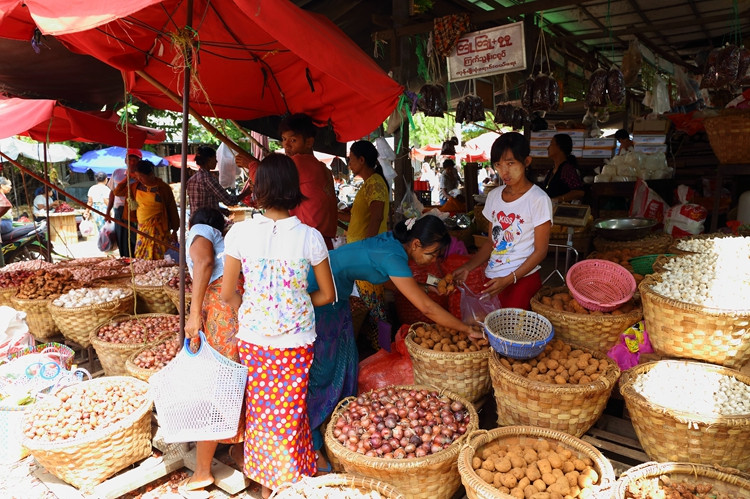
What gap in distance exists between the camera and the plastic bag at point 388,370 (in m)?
2.96

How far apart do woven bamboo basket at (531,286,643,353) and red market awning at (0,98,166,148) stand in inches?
98.7

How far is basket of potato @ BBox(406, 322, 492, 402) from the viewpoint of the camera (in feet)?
8.33

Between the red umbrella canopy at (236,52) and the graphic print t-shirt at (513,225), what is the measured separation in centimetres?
91

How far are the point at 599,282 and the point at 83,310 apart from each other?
3.68m

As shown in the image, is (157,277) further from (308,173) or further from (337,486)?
(337,486)

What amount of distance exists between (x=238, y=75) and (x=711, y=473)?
374cm

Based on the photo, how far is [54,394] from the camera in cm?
288

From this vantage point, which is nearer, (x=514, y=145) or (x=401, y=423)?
(x=401, y=423)

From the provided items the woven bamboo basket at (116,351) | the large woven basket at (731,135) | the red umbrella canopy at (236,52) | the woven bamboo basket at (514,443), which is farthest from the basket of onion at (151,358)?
the large woven basket at (731,135)

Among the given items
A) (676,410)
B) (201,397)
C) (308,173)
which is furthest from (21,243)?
(676,410)

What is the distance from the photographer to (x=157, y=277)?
4.36 m

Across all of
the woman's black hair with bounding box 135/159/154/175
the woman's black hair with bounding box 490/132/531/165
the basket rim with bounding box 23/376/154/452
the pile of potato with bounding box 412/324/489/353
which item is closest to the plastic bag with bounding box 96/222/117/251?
the woman's black hair with bounding box 135/159/154/175

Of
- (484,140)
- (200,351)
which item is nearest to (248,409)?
(200,351)

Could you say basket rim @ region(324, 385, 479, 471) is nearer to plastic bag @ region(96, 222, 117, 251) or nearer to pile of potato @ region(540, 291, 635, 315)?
pile of potato @ region(540, 291, 635, 315)
